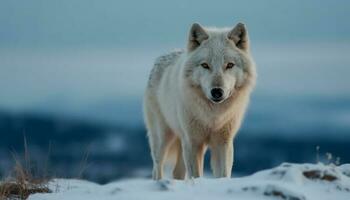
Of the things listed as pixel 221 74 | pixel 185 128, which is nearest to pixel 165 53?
pixel 185 128

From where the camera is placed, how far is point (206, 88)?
6652mm

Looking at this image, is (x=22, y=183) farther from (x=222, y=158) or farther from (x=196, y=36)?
(x=196, y=36)

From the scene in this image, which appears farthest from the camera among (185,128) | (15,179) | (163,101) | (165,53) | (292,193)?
(165,53)

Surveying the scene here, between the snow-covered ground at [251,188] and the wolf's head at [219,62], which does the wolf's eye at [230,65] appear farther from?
the snow-covered ground at [251,188]

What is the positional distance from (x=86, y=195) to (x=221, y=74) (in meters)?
2.77

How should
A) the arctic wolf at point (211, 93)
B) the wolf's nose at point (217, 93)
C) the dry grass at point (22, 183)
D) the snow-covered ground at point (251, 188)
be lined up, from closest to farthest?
the snow-covered ground at point (251, 188) < the dry grass at point (22, 183) < the wolf's nose at point (217, 93) < the arctic wolf at point (211, 93)

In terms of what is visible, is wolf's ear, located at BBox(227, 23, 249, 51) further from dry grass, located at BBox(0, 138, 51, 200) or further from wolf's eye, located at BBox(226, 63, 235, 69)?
dry grass, located at BBox(0, 138, 51, 200)

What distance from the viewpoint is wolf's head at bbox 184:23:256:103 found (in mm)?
6586

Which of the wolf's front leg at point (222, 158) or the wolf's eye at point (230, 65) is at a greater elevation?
the wolf's eye at point (230, 65)

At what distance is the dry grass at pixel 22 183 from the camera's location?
5.95m

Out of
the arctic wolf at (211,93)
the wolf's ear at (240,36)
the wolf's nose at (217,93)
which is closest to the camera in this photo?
the wolf's nose at (217,93)

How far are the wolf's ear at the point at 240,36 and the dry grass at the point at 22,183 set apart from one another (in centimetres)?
295

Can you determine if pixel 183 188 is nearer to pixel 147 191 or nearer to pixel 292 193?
pixel 147 191

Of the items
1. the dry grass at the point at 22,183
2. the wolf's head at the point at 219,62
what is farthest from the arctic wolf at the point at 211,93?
the dry grass at the point at 22,183
